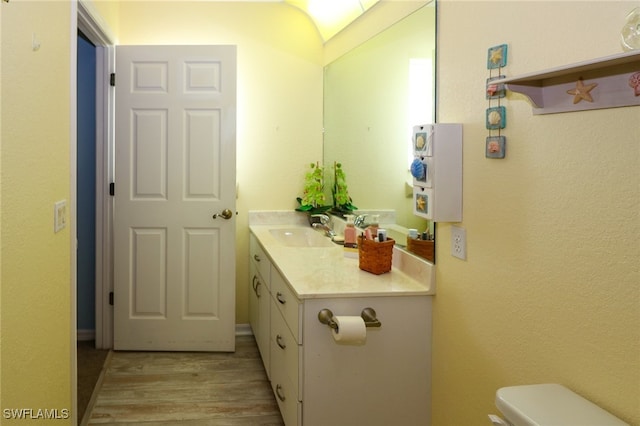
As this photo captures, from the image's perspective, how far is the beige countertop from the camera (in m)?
2.22

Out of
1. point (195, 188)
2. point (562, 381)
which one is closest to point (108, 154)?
point (195, 188)

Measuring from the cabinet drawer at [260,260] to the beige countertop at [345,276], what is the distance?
143mm

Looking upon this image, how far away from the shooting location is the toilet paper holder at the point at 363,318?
2123mm

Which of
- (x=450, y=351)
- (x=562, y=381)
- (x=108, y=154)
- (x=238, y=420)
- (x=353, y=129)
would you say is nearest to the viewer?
(x=562, y=381)

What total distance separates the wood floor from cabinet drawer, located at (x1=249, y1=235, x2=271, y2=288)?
2.05 feet

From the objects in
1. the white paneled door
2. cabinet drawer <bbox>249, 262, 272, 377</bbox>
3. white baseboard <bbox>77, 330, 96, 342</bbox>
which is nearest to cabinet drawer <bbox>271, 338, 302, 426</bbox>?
cabinet drawer <bbox>249, 262, 272, 377</bbox>

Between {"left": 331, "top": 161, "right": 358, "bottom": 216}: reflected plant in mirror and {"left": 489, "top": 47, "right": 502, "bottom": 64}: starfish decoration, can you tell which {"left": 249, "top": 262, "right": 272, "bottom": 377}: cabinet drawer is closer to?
{"left": 331, "top": 161, "right": 358, "bottom": 216}: reflected plant in mirror

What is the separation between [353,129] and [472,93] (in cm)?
154

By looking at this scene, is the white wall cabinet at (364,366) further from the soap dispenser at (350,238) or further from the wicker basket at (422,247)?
the soap dispenser at (350,238)

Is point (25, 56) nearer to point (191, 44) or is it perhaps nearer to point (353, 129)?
point (353, 129)

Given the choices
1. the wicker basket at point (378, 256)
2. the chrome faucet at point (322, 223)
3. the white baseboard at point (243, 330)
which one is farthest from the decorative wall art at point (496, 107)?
the white baseboard at point (243, 330)

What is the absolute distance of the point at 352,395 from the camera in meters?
2.23

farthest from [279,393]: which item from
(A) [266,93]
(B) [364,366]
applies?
(A) [266,93]

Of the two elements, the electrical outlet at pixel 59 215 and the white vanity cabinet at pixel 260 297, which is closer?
the electrical outlet at pixel 59 215
